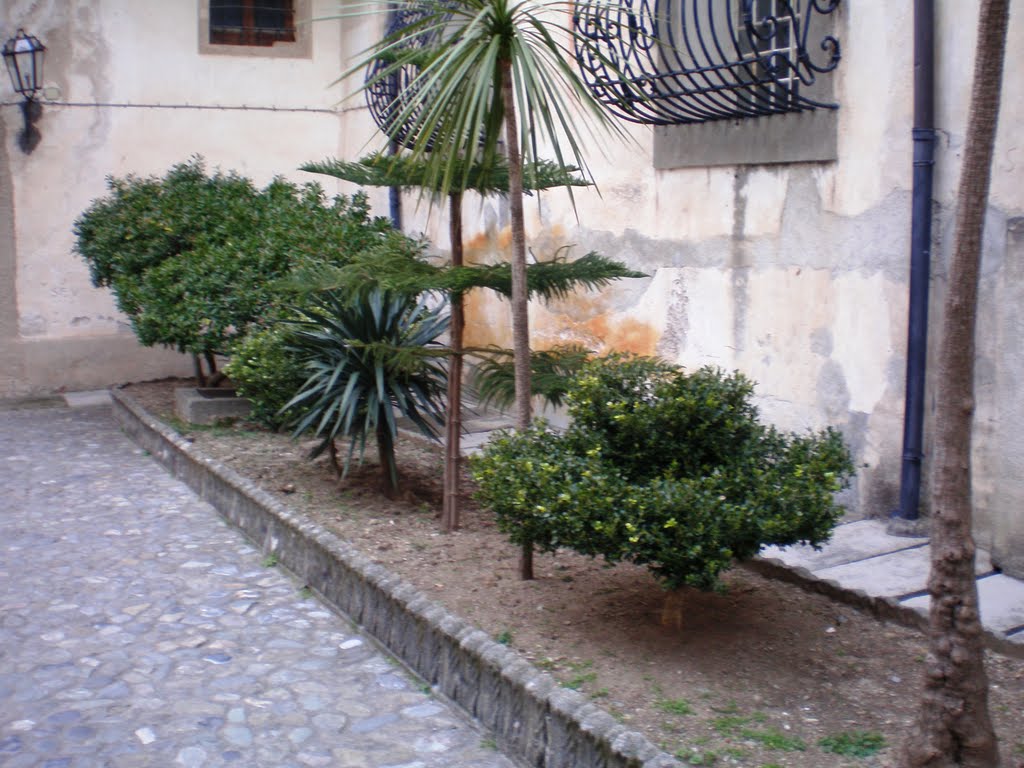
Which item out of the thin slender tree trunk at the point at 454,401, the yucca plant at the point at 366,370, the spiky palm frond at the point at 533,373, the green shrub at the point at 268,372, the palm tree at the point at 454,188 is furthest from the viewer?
the green shrub at the point at 268,372

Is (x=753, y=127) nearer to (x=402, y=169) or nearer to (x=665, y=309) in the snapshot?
(x=665, y=309)

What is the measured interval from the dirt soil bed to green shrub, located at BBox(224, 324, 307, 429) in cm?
118

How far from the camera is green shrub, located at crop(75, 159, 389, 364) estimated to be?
26.3 ft

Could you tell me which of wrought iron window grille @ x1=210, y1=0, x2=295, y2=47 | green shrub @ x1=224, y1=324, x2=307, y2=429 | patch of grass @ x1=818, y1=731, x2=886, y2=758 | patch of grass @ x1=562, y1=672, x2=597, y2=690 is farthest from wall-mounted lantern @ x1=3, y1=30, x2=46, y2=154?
patch of grass @ x1=818, y1=731, x2=886, y2=758

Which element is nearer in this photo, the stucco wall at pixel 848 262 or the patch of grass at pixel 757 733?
the patch of grass at pixel 757 733

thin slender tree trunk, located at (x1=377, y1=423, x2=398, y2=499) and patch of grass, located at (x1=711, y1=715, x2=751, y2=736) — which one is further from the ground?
thin slender tree trunk, located at (x1=377, y1=423, x2=398, y2=499)

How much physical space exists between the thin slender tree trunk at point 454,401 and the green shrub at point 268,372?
50.2 inches

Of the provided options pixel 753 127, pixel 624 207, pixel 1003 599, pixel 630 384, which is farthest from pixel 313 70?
pixel 1003 599

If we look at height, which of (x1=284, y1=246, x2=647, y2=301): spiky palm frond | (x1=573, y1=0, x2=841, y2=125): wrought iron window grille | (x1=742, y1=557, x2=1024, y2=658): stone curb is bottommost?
(x1=742, y1=557, x2=1024, y2=658): stone curb

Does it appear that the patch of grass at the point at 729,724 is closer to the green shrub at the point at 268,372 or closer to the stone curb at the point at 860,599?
the stone curb at the point at 860,599

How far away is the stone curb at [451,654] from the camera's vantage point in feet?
11.6

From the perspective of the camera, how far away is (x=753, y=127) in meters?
6.29

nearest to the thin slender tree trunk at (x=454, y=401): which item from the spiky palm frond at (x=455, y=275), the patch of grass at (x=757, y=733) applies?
the spiky palm frond at (x=455, y=275)

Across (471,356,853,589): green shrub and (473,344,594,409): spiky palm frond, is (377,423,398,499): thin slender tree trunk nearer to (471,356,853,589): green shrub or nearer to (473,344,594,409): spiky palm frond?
(473,344,594,409): spiky palm frond
